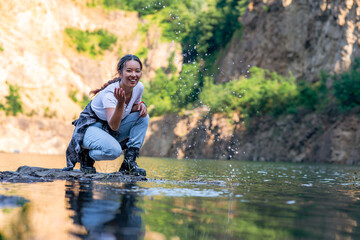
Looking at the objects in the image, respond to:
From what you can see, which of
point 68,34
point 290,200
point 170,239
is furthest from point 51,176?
point 68,34

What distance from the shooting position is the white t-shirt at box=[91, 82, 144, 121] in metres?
5.08

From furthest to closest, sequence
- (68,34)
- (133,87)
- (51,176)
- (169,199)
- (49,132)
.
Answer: (68,34) < (49,132) < (133,87) < (51,176) < (169,199)

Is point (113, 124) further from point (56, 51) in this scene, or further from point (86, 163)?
point (56, 51)

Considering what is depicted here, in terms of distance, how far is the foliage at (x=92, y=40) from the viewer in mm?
39406

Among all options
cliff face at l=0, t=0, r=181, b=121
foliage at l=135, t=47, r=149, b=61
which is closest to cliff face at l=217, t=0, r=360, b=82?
cliff face at l=0, t=0, r=181, b=121

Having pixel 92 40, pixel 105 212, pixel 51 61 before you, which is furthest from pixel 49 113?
pixel 105 212

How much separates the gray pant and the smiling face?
50cm

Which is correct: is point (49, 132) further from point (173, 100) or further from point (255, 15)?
point (255, 15)

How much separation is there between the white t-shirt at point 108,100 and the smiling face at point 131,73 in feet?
0.46

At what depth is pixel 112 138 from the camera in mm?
5277

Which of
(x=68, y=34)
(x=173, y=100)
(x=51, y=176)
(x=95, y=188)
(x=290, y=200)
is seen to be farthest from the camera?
(x=68, y=34)

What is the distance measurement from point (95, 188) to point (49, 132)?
29.1 m

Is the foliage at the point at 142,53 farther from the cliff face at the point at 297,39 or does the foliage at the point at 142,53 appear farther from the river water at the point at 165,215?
the river water at the point at 165,215

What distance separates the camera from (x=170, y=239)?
1.99m
